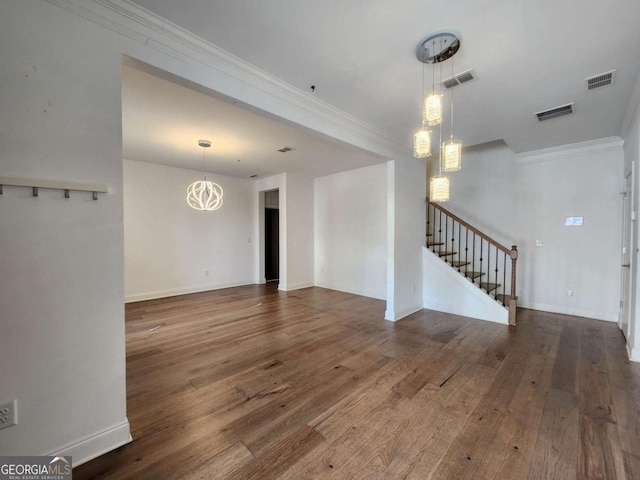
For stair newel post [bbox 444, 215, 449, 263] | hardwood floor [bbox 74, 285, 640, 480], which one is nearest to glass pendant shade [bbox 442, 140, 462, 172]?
hardwood floor [bbox 74, 285, 640, 480]

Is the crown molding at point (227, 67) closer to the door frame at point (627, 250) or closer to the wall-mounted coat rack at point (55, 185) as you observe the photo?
the wall-mounted coat rack at point (55, 185)

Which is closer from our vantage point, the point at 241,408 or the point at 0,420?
the point at 0,420

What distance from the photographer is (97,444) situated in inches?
64.4

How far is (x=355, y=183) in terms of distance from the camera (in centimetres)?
621

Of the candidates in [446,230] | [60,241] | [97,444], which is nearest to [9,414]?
[97,444]

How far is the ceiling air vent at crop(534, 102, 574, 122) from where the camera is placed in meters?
3.10

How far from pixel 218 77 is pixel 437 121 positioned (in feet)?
5.81

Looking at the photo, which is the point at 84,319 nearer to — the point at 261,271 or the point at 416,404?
the point at 416,404

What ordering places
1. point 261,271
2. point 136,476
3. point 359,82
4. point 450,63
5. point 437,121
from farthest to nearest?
1. point 261,271
2. point 359,82
3. point 450,63
4. point 437,121
5. point 136,476

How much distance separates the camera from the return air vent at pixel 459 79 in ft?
7.95

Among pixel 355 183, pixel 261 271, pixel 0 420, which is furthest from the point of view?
pixel 261 271

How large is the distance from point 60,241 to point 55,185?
0.31 metres

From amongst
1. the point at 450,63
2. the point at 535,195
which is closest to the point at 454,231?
the point at 535,195
